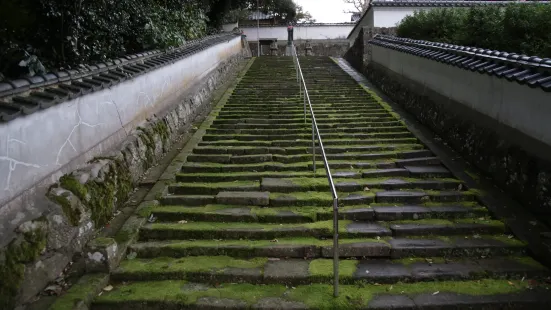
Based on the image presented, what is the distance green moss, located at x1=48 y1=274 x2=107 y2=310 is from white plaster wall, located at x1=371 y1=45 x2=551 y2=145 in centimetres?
555

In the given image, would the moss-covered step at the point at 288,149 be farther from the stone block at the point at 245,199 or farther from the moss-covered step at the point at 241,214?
the moss-covered step at the point at 241,214

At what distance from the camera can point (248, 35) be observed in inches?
1182

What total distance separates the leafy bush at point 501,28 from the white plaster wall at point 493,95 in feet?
4.48

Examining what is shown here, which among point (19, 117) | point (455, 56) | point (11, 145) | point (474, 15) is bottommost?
point (11, 145)

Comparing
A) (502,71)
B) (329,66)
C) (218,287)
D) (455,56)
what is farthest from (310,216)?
(329,66)

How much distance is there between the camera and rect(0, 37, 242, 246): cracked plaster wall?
11.4 feet

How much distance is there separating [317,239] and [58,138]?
3.31m

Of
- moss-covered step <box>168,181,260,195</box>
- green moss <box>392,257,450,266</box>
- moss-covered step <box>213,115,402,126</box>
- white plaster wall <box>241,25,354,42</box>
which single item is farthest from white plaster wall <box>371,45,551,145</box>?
white plaster wall <box>241,25,354,42</box>

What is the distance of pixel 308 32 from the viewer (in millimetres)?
30547

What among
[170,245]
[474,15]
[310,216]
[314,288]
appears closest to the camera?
[314,288]

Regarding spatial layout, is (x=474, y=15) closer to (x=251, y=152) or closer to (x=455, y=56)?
(x=455, y=56)

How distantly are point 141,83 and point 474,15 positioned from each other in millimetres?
7885

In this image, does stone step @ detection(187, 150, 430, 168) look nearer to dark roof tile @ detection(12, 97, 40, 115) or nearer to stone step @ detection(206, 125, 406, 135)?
stone step @ detection(206, 125, 406, 135)

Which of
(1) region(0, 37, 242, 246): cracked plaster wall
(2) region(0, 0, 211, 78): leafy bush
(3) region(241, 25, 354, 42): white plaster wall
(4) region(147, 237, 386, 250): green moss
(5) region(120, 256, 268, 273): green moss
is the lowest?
(5) region(120, 256, 268, 273): green moss
